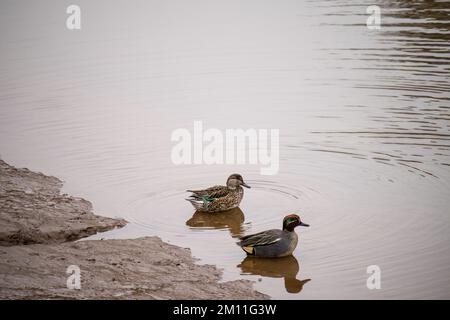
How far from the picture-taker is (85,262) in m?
10.7

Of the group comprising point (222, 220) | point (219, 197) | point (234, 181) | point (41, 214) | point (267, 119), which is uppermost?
point (267, 119)

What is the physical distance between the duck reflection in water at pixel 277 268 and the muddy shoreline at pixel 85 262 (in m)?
0.57

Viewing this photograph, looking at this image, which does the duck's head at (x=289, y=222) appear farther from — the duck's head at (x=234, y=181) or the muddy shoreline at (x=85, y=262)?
the duck's head at (x=234, y=181)

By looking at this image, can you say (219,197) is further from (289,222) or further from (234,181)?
(289,222)

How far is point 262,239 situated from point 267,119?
7.18 m

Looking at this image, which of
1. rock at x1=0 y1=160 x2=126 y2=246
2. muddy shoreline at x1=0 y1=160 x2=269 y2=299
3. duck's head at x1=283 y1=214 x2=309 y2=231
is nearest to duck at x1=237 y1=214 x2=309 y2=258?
duck's head at x1=283 y1=214 x2=309 y2=231

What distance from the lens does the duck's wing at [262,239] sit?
1144 cm

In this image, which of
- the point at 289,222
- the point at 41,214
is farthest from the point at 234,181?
the point at 41,214

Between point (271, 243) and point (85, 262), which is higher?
point (271, 243)

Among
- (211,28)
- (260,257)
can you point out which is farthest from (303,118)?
(211,28)

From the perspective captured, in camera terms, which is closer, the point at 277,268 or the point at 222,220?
the point at 277,268

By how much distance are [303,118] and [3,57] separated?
12061mm
